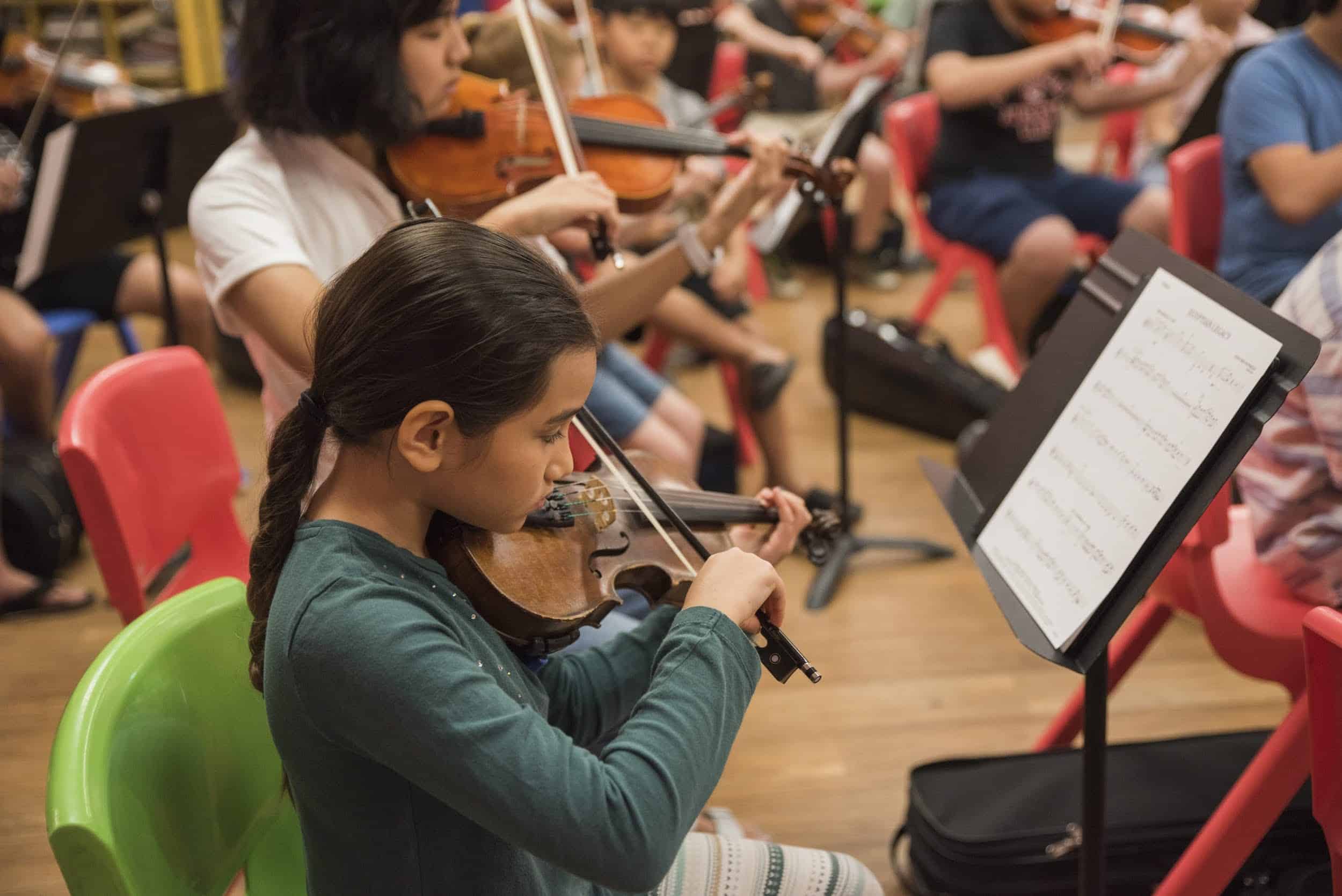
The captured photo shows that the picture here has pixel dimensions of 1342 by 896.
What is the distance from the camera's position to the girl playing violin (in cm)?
75

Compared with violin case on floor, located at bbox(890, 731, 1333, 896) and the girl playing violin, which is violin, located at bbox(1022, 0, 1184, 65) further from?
the girl playing violin

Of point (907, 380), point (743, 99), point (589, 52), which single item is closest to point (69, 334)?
point (589, 52)

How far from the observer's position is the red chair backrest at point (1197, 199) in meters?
2.27

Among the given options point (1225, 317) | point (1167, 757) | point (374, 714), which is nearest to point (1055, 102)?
point (1167, 757)

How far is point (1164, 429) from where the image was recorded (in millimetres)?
986

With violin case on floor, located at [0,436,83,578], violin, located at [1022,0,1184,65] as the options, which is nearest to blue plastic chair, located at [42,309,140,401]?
violin case on floor, located at [0,436,83,578]

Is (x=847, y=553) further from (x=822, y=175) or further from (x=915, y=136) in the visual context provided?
(x=915, y=136)

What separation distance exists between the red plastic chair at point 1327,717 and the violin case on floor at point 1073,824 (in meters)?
0.44

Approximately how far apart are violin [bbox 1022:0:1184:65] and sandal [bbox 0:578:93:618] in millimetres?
2454

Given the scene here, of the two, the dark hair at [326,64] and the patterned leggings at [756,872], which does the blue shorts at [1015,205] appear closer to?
the dark hair at [326,64]

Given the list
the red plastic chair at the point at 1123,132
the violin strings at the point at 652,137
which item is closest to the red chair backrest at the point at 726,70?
the red plastic chair at the point at 1123,132

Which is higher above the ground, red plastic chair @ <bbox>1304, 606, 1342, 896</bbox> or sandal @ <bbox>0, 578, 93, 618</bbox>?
red plastic chair @ <bbox>1304, 606, 1342, 896</bbox>

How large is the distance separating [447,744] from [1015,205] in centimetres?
246

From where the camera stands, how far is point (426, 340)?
80 centimetres
